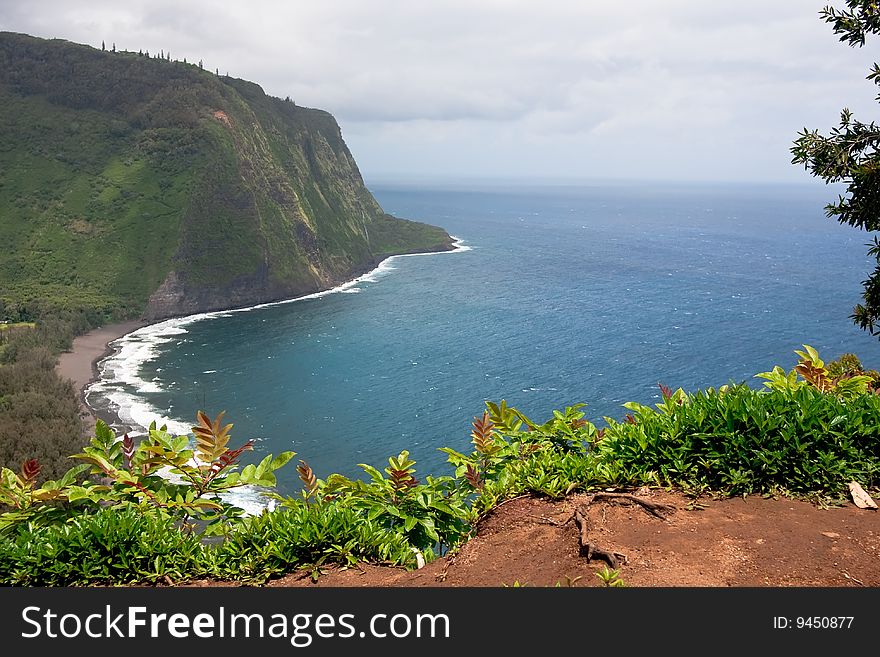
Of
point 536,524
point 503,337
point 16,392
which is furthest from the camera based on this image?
point 503,337

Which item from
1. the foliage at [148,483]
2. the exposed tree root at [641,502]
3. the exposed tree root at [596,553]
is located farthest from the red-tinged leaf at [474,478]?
the foliage at [148,483]

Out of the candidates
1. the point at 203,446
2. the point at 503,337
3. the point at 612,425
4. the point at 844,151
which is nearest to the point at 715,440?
the point at 612,425

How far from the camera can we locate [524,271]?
445 feet

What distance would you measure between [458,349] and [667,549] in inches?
2882

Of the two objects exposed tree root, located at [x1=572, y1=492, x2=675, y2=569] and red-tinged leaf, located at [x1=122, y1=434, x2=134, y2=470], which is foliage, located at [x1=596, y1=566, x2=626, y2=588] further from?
red-tinged leaf, located at [x1=122, y1=434, x2=134, y2=470]

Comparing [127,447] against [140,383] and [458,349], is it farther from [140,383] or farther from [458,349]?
[458,349]

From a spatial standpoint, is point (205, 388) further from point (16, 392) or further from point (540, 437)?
point (540, 437)

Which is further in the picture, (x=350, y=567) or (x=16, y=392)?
(x=16, y=392)

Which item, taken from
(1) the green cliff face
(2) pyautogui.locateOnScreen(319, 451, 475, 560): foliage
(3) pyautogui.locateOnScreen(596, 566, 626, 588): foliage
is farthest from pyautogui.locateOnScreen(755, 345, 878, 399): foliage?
(1) the green cliff face

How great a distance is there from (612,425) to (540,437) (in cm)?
99

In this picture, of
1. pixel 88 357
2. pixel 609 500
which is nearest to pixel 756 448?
pixel 609 500

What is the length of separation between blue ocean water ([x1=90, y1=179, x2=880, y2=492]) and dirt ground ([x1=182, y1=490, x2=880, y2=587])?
40172 millimetres

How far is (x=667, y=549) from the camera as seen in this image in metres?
6.18

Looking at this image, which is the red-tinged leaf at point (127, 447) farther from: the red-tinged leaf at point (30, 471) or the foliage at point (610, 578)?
the foliage at point (610, 578)
